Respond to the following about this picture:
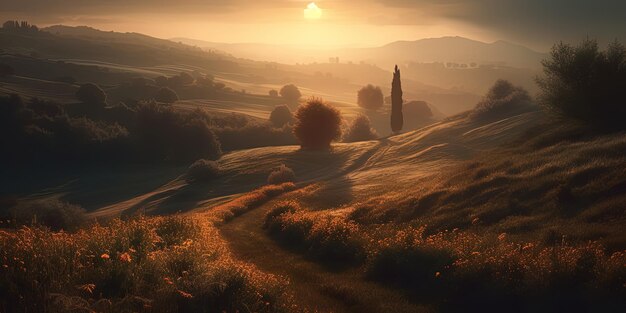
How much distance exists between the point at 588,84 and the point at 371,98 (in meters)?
124

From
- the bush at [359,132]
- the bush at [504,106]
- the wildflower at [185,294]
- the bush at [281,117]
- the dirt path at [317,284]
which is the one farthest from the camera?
the bush at [281,117]

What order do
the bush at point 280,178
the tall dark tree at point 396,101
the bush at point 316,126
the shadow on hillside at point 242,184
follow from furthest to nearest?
1. the tall dark tree at point 396,101
2. the bush at point 316,126
3. the bush at point 280,178
4. the shadow on hillside at point 242,184

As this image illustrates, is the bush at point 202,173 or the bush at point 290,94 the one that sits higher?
the bush at point 290,94

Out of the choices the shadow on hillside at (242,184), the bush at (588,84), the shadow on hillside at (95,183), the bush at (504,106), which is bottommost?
the shadow on hillside at (95,183)

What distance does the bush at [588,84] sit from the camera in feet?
110

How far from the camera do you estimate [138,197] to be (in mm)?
58125

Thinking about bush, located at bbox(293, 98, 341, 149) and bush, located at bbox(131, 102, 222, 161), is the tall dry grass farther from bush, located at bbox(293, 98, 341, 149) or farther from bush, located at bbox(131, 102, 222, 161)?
bush, located at bbox(131, 102, 222, 161)

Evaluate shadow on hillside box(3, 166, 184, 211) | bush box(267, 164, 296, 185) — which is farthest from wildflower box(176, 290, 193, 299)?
shadow on hillside box(3, 166, 184, 211)

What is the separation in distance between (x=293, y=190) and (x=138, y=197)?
82.6 ft

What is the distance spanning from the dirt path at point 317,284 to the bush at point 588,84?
2575 centimetres

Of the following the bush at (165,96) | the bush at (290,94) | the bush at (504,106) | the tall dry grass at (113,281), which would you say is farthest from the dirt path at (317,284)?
the bush at (290,94)

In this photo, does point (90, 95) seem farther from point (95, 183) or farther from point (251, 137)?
point (95, 183)

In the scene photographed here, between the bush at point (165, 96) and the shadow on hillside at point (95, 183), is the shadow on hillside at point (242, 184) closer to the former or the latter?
the shadow on hillside at point (95, 183)

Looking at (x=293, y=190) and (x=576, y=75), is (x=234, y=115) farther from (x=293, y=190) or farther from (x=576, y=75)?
(x=576, y=75)
